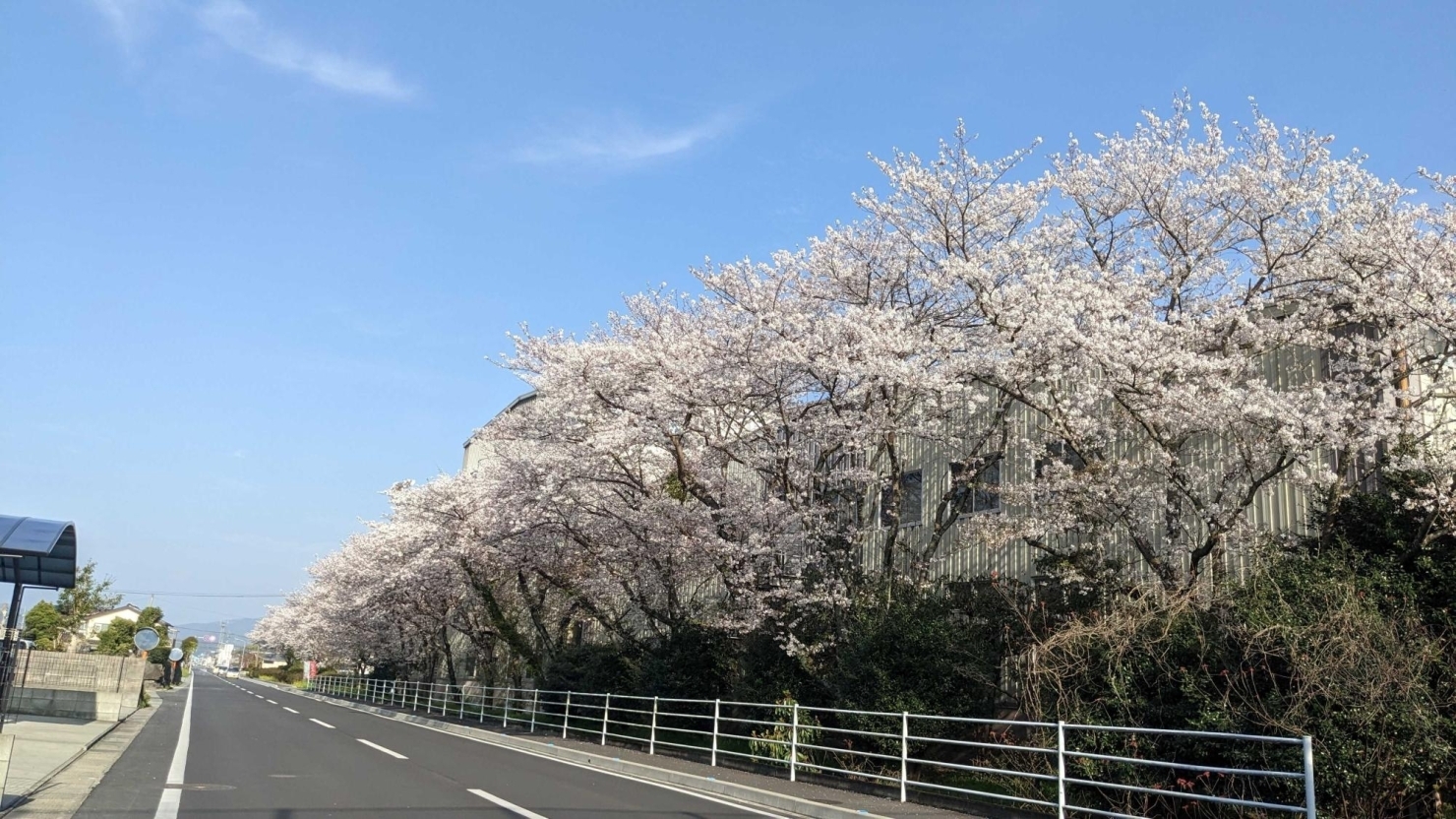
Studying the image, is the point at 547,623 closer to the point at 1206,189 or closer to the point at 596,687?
the point at 596,687

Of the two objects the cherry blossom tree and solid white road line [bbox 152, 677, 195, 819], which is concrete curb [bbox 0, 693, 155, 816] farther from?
the cherry blossom tree

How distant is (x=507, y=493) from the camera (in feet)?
74.5

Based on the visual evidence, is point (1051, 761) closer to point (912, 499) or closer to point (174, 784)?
point (912, 499)

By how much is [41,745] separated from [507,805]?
9.49 m

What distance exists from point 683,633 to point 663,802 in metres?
9.30

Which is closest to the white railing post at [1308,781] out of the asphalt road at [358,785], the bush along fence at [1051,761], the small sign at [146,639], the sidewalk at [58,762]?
the bush along fence at [1051,761]

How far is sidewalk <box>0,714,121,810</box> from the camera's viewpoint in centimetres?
1106

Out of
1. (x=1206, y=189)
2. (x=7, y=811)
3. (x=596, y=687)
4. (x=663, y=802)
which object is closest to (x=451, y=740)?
(x=596, y=687)

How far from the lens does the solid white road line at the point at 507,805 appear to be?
407 inches

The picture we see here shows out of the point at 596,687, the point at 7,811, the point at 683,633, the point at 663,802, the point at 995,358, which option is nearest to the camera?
the point at 7,811

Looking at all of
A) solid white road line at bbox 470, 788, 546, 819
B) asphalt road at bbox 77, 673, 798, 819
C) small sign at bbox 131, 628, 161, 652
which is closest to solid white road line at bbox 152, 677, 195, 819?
asphalt road at bbox 77, 673, 798, 819

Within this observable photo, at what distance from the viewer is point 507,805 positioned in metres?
11.0

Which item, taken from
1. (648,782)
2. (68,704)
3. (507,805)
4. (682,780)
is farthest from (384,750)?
(68,704)

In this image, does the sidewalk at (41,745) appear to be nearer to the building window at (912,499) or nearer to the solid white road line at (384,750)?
the solid white road line at (384,750)
